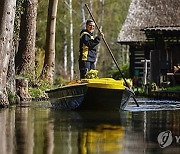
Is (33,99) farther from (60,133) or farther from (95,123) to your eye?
(60,133)

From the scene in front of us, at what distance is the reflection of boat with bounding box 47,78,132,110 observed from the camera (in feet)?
53.3

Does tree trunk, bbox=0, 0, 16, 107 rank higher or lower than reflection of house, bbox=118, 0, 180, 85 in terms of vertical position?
lower

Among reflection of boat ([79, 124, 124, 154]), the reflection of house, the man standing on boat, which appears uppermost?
the reflection of house

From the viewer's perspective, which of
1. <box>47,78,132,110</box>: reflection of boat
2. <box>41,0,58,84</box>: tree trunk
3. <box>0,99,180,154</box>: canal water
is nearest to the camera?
<box>0,99,180,154</box>: canal water

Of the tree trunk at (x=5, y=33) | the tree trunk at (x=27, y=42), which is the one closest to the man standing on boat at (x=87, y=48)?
the tree trunk at (x=5, y=33)

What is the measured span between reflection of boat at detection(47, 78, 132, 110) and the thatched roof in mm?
25062

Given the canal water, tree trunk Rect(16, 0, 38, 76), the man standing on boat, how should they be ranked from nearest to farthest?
the canal water
the man standing on boat
tree trunk Rect(16, 0, 38, 76)

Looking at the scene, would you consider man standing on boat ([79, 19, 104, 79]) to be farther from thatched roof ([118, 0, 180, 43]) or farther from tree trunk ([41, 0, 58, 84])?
thatched roof ([118, 0, 180, 43])

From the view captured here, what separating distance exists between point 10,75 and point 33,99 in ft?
10.1

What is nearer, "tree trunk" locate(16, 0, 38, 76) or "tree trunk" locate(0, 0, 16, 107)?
"tree trunk" locate(0, 0, 16, 107)

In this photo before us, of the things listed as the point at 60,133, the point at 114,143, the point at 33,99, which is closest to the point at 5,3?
the point at 33,99
